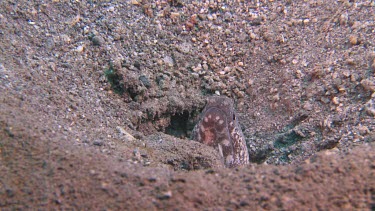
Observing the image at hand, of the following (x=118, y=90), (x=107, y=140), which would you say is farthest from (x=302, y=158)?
(x=118, y=90)

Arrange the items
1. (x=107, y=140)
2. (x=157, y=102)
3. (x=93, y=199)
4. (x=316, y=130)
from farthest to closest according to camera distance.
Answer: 1. (x=157, y=102)
2. (x=316, y=130)
3. (x=107, y=140)
4. (x=93, y=199)

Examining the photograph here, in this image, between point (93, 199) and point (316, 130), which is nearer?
point (93, 199)

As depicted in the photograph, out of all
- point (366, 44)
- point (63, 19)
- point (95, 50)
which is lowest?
point (95, 50)

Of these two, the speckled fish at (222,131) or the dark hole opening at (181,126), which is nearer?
the speckled fish at (222,131)

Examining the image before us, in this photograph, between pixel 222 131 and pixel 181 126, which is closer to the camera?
pixel 222 131

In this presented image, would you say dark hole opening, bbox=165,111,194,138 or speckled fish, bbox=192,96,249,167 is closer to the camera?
speckled fish, bbox=192,96,249,167

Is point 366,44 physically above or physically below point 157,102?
above

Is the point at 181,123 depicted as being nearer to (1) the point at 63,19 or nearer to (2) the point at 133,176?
(1) the point at 63,19

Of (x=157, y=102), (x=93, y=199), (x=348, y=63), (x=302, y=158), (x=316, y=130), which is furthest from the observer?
(x=157, y=102)
